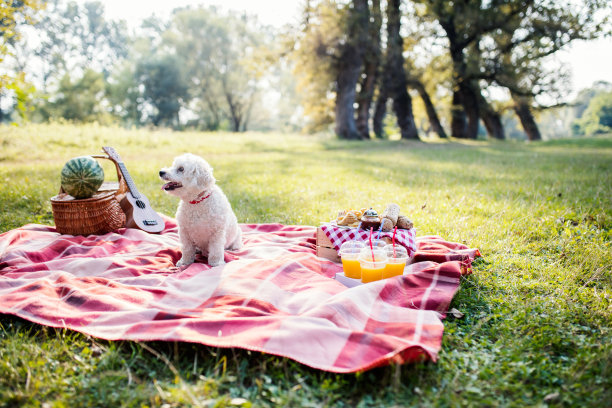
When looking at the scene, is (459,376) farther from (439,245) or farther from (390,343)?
(439,245)

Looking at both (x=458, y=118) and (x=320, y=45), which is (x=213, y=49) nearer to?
(x=320, y=45)

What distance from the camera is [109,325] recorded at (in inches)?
100

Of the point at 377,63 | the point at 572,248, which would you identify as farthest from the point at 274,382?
the point at 377,63

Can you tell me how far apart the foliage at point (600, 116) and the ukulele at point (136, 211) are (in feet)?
256

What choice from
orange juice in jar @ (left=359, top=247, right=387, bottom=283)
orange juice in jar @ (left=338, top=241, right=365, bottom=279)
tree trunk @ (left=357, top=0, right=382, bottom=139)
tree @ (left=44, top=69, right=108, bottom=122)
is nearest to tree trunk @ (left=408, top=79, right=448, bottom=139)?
tree trunk @ (left=357, top=0, right=382, bottom=139)

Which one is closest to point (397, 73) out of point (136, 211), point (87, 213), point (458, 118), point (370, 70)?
point (370, 70)

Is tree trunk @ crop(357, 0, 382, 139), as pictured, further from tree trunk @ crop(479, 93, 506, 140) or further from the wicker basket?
the wicker basket

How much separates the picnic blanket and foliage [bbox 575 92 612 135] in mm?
77583

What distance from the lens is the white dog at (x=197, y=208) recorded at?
3578 millimetres

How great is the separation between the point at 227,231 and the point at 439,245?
2381mm

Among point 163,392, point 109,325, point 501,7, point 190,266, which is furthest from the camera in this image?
point 501,7

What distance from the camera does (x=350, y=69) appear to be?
21.9 metres

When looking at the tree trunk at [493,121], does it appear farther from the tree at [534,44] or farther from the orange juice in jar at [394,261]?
the orange juice in jar at [394,261]

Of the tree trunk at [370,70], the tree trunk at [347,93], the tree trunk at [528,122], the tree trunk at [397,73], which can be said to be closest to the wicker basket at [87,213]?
the tree trunk at [347,93]
